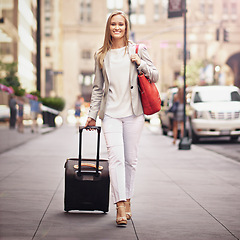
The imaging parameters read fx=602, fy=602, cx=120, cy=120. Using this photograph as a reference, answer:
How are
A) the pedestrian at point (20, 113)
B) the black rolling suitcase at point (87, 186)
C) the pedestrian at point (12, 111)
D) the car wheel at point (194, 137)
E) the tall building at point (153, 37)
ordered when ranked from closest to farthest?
the black rolling suitcase at point (87, 186), the pedestrian at point (12, 111), the pedestrian at point (20, 113), the car wheel at point (194, 137), the tall building at point (153, 37)

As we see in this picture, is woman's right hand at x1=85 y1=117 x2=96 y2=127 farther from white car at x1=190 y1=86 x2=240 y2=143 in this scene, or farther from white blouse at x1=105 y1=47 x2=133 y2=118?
white car at x1=190 y1=86 x2=240 y2=143

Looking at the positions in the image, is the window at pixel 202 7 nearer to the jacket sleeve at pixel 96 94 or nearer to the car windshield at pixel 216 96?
the car windshield at pixel 216 96

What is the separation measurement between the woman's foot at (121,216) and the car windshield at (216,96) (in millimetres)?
14568

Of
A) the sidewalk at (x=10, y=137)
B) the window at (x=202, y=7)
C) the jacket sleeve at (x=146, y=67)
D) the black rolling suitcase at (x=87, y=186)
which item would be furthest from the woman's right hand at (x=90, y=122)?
the window at (x=202, y=7)

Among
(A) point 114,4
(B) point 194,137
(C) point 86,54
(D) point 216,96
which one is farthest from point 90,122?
(A) point 114,4

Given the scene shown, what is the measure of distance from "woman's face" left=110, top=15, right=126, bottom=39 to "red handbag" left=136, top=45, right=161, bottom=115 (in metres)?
0.42

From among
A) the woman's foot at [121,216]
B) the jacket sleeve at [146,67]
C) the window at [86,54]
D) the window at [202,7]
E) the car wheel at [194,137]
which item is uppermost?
the window at [202,7]

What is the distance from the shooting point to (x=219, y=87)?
20.3 m

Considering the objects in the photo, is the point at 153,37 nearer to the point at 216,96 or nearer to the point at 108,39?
the point at 216,96

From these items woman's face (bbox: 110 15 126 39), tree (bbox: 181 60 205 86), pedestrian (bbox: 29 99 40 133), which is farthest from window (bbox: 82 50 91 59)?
woman's face (bbox: 110 15 126 39)

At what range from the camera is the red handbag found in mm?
5625

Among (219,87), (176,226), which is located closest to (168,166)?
(176,226)

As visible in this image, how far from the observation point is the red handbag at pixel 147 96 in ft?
18.5

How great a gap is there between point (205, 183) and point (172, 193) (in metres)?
1.23
